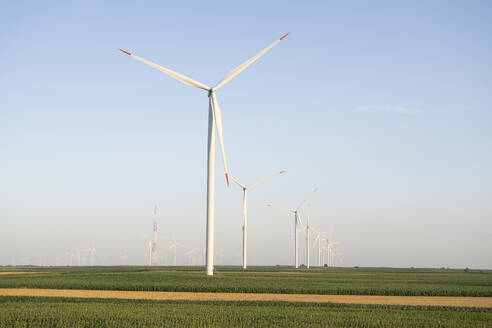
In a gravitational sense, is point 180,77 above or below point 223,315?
above

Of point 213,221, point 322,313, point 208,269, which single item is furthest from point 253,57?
point 322,313

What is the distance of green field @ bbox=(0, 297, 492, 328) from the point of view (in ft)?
107

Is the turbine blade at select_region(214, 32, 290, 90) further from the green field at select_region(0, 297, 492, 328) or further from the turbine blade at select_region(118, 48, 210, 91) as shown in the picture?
the green field at select_region(0, 297, 492, 328)

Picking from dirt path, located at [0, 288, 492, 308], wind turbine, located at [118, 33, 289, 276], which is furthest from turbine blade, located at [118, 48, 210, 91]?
dirt path, located at [0, 288, 492, 308]

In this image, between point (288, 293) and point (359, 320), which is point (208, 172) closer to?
point (288, 293)

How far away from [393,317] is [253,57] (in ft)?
153

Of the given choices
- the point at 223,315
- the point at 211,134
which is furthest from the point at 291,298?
the point at 211,134

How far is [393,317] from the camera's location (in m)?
36.1

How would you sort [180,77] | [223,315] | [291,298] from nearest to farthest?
1. [223,315]
2. [291,298]
3. [180,77]

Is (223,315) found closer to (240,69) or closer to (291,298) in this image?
(291,298)

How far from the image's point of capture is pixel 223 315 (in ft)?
117

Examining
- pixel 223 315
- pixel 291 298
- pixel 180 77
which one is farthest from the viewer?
pixel 180 77

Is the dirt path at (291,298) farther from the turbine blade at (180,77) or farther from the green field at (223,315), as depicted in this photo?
the turbine blade at (180,77)

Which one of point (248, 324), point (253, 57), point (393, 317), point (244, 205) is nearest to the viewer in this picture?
point (248, 324)
